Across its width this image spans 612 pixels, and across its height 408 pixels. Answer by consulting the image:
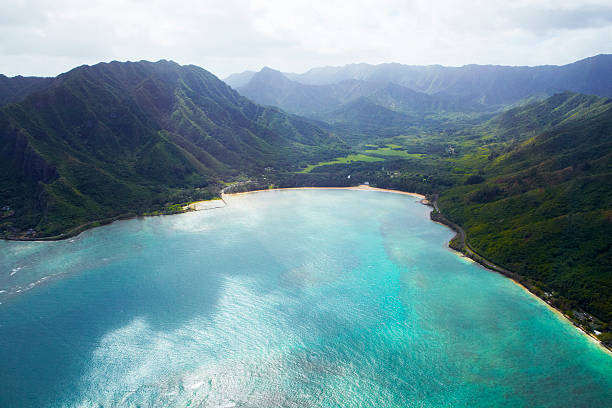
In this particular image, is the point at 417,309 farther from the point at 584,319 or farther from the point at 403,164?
the point at 403,164

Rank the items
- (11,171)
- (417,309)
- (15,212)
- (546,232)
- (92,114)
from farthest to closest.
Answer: (92,114) → (11,171) → (15,212) → (546,232) → (417,309)

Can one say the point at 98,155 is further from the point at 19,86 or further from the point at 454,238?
the point at 454,238

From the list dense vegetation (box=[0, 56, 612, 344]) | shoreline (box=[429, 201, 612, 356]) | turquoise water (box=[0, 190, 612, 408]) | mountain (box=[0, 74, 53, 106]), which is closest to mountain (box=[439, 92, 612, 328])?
dense vegetation (box=[0, 56, 612, 344])

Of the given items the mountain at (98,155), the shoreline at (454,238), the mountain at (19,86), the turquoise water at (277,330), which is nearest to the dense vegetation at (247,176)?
the mountain at (98,155)

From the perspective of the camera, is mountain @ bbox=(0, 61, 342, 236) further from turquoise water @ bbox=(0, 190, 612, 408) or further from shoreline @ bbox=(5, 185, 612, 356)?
turquoise water @ bbox=(0, 190, 612, 408)

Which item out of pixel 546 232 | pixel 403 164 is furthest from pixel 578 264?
pixel 403 164
